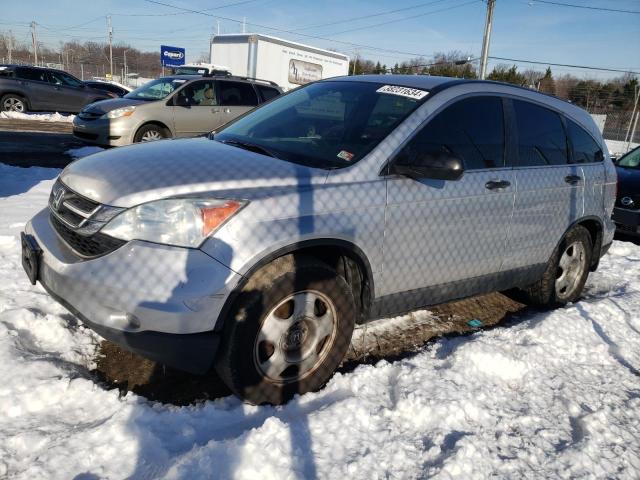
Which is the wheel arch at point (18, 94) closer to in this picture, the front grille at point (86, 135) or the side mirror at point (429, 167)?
the front grille at point (86, 135)

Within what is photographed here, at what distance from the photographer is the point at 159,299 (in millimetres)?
2355

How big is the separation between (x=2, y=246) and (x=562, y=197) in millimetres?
4823

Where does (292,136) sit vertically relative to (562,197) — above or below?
above

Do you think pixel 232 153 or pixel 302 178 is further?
pixel 232 153

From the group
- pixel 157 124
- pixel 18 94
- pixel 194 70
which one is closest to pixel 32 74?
pixel 18 94

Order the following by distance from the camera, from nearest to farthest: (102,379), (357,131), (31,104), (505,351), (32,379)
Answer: (32,379) < (102,379) < (357,131) < (505,351) < (31,104)

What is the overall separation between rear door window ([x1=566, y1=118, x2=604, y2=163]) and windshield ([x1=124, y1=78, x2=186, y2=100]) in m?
7.74

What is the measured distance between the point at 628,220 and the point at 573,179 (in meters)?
4.22

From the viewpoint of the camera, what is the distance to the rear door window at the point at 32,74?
1569 cm

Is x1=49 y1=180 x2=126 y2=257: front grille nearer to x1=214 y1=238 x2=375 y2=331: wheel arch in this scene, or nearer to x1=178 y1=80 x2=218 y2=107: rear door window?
x1=214 y1=238 x2=375 y2=331: wheel arch

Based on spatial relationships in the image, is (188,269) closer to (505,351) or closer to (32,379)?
(32,379)

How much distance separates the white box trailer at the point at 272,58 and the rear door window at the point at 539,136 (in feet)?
59.1

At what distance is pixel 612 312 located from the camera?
435cm

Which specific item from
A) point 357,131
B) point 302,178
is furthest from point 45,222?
point 357,131
